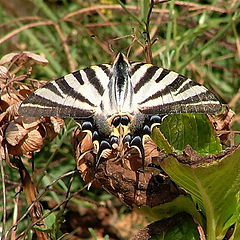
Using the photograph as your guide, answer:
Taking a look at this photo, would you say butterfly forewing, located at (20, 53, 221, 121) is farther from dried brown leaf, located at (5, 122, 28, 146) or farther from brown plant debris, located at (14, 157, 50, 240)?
brown plant debris, located at (14, 157, 50, 240)

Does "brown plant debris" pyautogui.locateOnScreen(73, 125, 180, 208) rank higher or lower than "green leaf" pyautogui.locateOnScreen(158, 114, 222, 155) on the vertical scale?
lower

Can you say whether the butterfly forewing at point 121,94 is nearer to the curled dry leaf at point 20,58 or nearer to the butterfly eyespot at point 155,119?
the butterfly eyespot at point 155,119

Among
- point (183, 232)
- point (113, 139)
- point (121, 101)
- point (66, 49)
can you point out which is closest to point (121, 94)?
point (121, 101)

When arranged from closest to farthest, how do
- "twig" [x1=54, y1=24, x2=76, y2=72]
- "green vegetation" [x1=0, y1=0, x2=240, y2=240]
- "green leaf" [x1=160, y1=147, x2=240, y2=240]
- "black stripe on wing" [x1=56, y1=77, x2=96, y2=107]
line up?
"green leaf" [x1=160, y1=147, x2=240, y2=240]
"green vegetation" [x1=0, y1=0, x2=240, y2=240]
"black stripe on wing" [x1=56, y1=77, x2=96, y2=107]
"twig" [x1=54, y1=24, x2=76, y2=72]

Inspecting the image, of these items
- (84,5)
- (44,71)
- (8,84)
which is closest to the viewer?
(8,84)

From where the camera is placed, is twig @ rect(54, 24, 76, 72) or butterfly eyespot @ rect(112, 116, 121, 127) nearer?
butterfly eyespot @ rect(112, 116, 121, 127)

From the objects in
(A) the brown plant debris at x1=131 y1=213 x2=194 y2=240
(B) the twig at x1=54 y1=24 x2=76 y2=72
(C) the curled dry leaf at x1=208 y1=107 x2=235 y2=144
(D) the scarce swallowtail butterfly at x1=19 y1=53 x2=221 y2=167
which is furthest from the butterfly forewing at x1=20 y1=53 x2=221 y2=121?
(B) the twig at x1=54 y1=24 x2=76 y2=72

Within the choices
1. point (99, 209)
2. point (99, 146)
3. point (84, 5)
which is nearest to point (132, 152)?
point (99, 146)

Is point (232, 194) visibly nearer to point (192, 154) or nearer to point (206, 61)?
point (192, 154)
